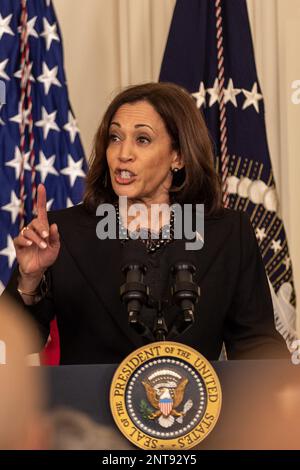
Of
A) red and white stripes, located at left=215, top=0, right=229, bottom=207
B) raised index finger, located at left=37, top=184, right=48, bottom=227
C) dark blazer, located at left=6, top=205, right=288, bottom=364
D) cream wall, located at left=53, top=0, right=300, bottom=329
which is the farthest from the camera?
cream wall, located at left=53, top=0, right=300, bottom=329

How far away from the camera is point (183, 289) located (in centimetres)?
155

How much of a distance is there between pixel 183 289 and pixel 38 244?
0.45 m

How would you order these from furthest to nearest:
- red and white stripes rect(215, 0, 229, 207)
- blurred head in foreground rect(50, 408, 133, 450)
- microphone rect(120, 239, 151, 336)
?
red and white stripes rect(215, 0, 229, 207), microphone rect(120, 239, 151, 336), blurred head in foreground rect(50, 408, 133, 450)

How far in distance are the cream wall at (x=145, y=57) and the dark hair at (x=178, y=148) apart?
1.30 m

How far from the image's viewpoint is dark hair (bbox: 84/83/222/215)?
2547 millimetres

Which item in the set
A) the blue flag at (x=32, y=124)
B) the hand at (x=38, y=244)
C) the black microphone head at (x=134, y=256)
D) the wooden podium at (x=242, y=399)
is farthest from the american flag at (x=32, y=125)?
the wooden podium at (x=242, y=399)

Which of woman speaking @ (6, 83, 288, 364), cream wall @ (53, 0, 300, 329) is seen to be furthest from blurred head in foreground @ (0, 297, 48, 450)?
cream wall @ (53, 0, 300, 329)

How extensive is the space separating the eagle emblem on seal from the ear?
121cm

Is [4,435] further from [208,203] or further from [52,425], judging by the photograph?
[208,203]

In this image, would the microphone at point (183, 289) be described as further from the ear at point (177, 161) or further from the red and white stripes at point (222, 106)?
the red and white stripes at point (222, 106)

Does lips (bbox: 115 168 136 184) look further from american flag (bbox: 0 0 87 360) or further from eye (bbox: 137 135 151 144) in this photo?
american flag (bbox: 0 0 87 360)

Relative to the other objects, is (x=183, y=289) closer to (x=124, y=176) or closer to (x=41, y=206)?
(x=41, y=206)

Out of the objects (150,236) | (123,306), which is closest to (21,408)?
(123,306)

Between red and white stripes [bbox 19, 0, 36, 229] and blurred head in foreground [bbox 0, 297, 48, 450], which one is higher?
red and white stripes [bbox 19, 0, 36, 229]
